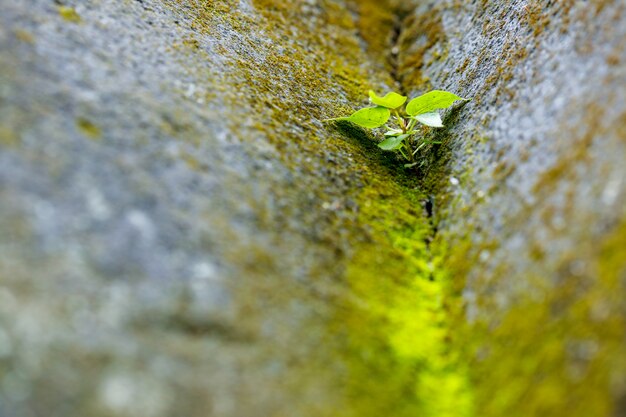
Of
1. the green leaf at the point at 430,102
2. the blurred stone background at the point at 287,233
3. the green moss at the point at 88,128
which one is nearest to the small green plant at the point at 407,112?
the green leaf at the point at 430,102

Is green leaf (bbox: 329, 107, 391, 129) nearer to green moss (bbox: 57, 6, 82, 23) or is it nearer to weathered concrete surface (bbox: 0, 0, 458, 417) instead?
weathered concrete surface (bbox: 0, 0, 458, 417)

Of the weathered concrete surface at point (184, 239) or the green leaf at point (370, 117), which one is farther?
the green leaf at point (370, 117)

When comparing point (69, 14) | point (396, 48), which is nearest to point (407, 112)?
point (396, 48)

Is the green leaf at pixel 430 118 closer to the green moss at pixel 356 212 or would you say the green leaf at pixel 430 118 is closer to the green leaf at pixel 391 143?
the green leaf at pixel 391 143

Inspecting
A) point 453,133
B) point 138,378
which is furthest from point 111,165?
point 453,133

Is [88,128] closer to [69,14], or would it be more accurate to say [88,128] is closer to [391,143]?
[69,14]

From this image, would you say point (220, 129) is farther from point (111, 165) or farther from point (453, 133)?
point (453, 133)

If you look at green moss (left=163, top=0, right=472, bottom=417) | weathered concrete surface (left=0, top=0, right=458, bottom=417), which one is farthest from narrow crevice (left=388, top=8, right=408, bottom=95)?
weathered concrete surface (left=0, top=0, right=458, bottom=417)
